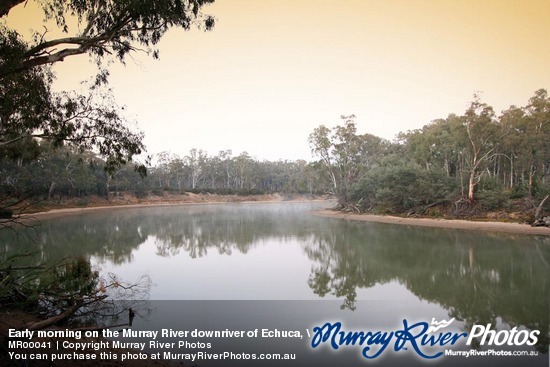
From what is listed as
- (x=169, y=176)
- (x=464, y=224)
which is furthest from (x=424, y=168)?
(x=169, y=176)

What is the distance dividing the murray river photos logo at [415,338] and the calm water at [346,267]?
38 cm

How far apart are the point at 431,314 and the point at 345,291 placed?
82.2 inches

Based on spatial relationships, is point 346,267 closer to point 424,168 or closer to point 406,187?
point 406,187

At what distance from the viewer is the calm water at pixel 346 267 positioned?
276 inches

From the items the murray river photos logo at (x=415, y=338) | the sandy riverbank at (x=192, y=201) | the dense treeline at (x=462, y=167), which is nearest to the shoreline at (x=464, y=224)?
the dense treeline at (x=462, y=167)

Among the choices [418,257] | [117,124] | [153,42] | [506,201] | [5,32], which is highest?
[153,42]

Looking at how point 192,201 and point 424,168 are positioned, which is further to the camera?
point 192,201

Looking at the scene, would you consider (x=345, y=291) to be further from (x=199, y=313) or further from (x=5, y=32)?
(x=5, y=32)

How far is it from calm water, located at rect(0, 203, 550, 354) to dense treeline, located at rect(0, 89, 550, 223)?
3650 millimetres

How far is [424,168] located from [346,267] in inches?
953

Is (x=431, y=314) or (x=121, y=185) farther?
(x=121, y=185)

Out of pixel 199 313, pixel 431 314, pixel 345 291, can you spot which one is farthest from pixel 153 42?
pixel 431 314

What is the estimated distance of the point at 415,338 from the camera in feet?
17.0

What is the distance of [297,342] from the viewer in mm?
4973
